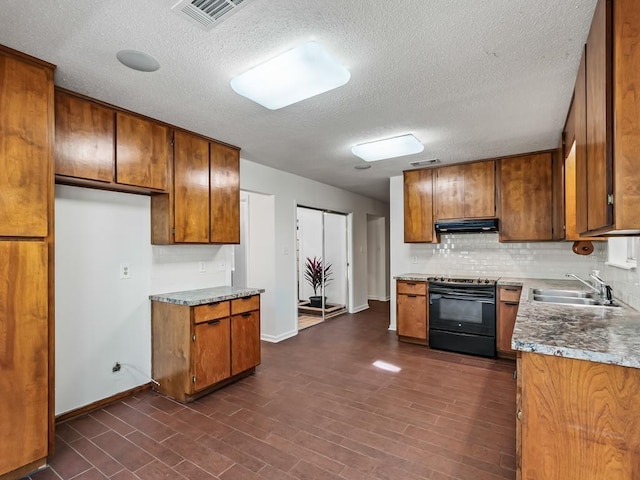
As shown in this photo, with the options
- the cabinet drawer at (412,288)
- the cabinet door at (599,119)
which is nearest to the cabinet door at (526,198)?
the cabinet drawer at (412,288)

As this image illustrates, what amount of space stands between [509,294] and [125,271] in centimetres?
404

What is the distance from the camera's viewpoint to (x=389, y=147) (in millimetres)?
3402

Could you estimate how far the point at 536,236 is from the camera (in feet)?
13.1

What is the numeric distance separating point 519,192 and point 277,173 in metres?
3.10

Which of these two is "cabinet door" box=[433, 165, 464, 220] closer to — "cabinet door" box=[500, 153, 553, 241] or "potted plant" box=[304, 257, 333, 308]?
"cabinet door" box=[500, 153, 553, 241]

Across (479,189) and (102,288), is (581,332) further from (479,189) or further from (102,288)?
(102,288)

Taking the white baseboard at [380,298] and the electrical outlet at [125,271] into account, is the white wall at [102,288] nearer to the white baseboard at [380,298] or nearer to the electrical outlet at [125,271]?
the electrical outlet at [125,271]

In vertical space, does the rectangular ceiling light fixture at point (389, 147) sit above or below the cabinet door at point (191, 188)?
above

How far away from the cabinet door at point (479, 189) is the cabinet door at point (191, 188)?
3.22 meters

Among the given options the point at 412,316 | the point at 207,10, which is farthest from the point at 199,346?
the point at 412,316

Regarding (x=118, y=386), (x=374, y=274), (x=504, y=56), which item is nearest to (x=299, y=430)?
(x=118, y=386)

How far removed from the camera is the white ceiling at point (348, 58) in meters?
1.59

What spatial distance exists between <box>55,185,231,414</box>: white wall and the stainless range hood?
129 inches

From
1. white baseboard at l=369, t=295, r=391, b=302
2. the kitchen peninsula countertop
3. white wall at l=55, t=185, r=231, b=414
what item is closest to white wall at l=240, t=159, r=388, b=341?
white wall at l=55, t=185, r=231, b=414
